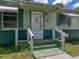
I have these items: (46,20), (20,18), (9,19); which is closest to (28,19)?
(20,18)

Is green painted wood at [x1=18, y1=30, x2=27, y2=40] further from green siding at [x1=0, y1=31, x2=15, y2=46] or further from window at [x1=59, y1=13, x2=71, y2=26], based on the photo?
window at [x1=59, y1=13, x2=71, y2=26]

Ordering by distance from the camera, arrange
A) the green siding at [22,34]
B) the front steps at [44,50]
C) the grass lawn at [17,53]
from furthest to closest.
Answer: the green siding at [22,34], the front steps at [44,50], the grass lawn at [17,53]

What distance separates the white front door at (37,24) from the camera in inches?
499

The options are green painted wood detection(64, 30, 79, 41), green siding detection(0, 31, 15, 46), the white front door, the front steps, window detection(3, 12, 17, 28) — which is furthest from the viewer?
green painted wood detection(64, 30, 79, 41)

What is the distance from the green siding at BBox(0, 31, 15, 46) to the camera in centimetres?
1118

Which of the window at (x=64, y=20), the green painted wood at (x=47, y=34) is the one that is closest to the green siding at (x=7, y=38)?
the green painted wood at (x=47, y=34)

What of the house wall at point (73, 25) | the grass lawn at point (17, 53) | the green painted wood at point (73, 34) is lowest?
the grass lawn at point (17, 53)

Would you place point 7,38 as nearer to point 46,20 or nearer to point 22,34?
point 22,34

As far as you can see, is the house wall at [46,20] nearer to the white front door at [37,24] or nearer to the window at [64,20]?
the white front door at [37,24]

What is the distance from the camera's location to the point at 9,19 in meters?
11.6

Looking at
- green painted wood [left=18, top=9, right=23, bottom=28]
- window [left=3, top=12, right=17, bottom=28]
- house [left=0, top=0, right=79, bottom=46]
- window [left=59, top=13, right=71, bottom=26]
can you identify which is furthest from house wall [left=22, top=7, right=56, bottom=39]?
window [left=59, top=13, right=71, bottom=26]

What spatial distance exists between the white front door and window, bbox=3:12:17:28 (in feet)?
5.59

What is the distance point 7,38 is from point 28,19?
249 cm

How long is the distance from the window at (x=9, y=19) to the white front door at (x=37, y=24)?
1702 millimetres
